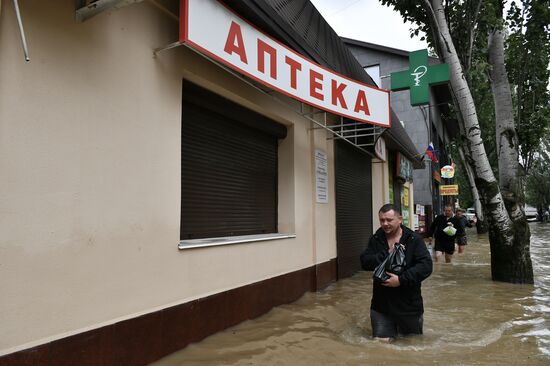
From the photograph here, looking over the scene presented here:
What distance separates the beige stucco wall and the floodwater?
0.74 metres

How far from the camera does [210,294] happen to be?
4.39 meters

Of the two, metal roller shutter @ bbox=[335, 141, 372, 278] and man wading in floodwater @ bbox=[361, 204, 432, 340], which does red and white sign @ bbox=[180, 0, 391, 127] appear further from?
metal roller shutter @ bbox=[335, 141, 372, 278]

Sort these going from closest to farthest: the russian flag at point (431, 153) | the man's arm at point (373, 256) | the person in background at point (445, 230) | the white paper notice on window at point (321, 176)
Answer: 1. the man's arm at point (373, 256)
2. the white paper notice on window at point (321, 176)
3. the person in background at point (445, 230)
4. the russian flag at point (431, 153)

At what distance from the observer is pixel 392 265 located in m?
4.05

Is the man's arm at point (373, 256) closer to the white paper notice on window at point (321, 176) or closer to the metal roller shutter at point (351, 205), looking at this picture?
the white paper notice on window at point (321, 176)

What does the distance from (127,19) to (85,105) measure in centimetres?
99

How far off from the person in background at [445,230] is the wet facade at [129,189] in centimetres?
574

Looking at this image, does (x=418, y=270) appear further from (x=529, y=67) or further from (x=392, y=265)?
(x=529, y=67)

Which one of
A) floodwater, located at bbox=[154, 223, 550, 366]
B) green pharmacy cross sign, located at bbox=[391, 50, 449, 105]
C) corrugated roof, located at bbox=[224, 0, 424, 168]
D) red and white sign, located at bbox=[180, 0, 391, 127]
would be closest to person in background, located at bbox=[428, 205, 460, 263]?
green pharmacy cross sign, located at bbox=[391, 50, 449, 105]

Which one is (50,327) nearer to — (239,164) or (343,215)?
(239,164)

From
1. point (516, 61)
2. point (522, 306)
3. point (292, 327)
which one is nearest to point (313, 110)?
point (292, 327)

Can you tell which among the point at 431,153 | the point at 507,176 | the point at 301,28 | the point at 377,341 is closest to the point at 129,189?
the point at 377,341

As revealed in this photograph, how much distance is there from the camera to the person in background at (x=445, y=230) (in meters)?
10.4

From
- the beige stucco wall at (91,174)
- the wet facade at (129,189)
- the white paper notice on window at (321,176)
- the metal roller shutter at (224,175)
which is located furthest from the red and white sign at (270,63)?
the white paper notice on window at (321,176)
